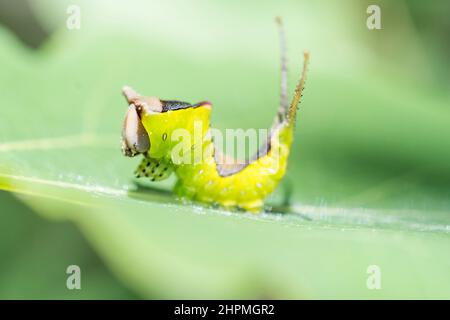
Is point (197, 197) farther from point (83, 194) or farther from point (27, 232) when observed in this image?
point (27, 232)

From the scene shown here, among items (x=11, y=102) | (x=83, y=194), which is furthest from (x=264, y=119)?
(x=83, y=194)

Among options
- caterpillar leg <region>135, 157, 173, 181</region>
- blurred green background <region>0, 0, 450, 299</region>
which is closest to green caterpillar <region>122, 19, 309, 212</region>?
caterpillar leg <region>135, 157, 173, 181</region>

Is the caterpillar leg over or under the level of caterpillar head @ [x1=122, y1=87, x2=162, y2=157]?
under

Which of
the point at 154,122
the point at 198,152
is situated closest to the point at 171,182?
the point at 198,152

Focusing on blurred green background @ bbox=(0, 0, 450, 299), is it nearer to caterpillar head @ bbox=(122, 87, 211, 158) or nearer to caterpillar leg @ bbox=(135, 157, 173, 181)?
caterpillar leg @ bbox=(135, 157, 173, 181)

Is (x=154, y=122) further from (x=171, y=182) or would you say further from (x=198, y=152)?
(x=171, y=182)
